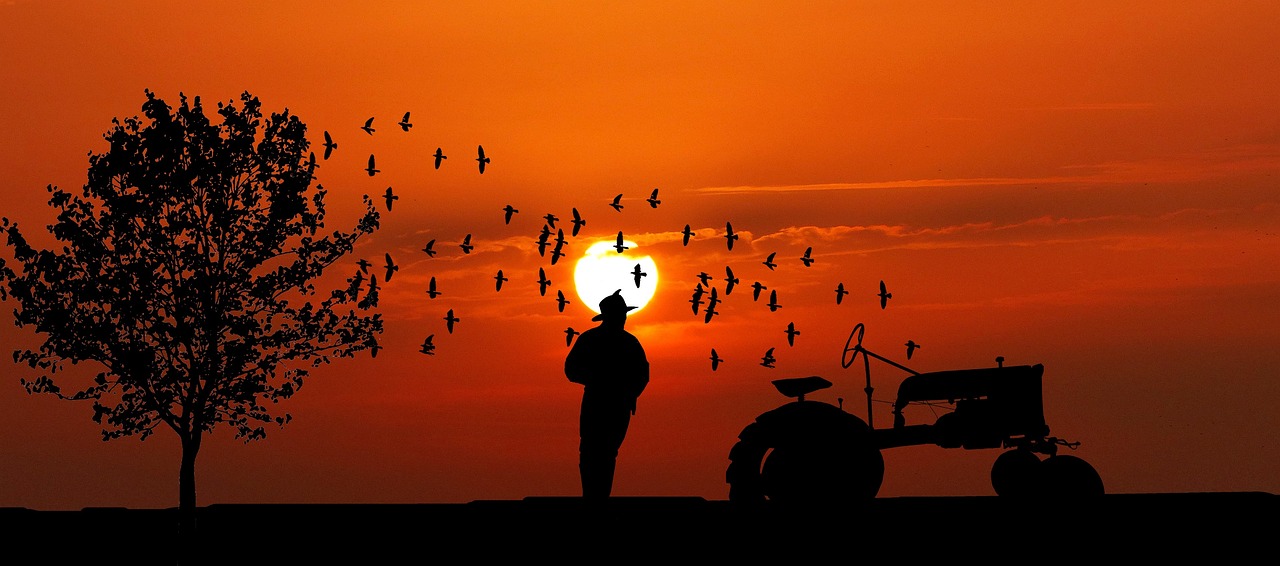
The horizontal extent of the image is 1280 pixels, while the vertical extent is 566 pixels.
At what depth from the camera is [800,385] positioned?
1917cm

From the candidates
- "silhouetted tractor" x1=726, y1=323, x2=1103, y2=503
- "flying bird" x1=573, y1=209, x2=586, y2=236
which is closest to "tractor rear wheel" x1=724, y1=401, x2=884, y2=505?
"silhouetted tractor" x1=726, y1=323, x2=1103, y2=503

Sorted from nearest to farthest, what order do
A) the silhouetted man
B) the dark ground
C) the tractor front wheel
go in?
the dark ground → the silhouetted man → the tractor front wheel

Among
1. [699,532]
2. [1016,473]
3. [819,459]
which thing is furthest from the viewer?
[1016,473]

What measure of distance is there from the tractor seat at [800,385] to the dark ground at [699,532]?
1471mm

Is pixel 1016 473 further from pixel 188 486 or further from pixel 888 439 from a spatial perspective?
pixel 188 486

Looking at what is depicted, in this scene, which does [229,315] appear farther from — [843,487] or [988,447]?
[988,447]

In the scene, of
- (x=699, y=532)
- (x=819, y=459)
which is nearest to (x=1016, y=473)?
(x=819, y=459)

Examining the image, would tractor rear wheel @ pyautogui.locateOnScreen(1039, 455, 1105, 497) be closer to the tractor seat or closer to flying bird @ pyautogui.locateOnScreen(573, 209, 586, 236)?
the tractor seat

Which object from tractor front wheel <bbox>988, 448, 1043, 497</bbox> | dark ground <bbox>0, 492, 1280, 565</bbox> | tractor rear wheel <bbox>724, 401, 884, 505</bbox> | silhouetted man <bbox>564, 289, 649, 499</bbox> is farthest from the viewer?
tractor front wheel <bbox>988, 448, 1043, 497</bbox>

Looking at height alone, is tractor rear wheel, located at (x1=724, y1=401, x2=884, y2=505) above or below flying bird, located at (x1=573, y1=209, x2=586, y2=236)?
below

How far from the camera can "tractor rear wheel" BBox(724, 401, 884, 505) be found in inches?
747

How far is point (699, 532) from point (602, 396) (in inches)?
78.3

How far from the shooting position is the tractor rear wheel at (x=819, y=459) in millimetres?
18984

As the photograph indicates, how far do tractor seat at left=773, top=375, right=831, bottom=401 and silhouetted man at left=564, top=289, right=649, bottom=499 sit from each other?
2.10 m
